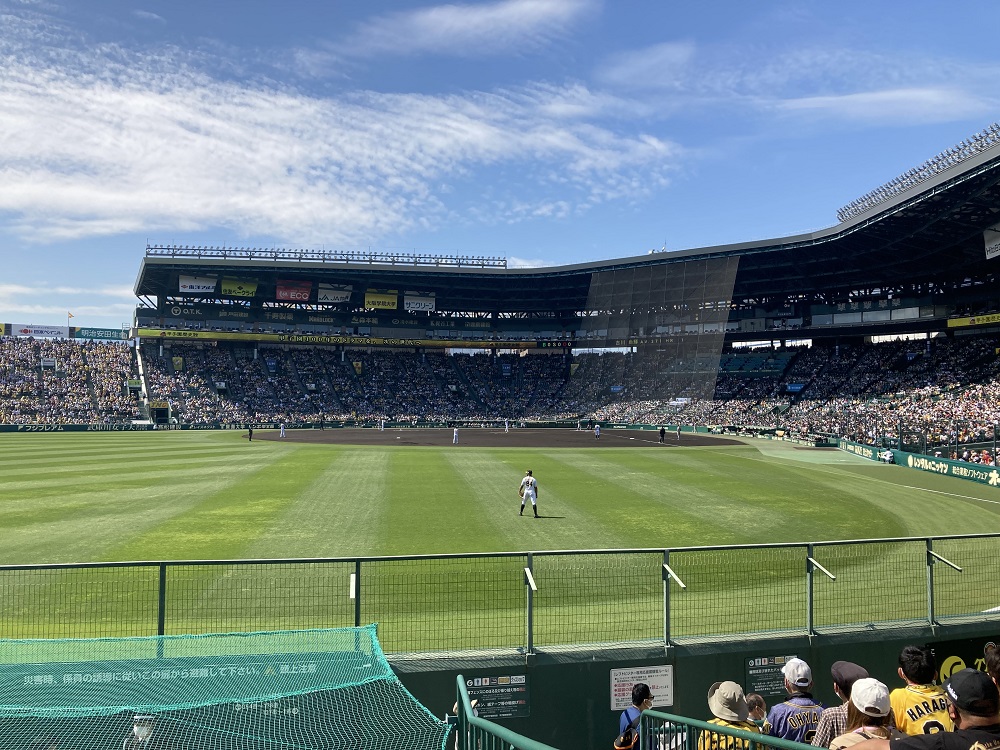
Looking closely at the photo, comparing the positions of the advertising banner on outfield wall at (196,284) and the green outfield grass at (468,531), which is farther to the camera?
the advertising banner on outfield wall at (196,284)

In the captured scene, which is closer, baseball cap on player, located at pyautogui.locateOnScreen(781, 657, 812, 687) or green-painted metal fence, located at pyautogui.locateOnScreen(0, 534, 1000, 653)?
baseball cap on player, located at pyautogui.locateOnScreen(781, 657, 812, 687)

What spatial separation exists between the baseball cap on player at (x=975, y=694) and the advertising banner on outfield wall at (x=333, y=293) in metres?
84.8

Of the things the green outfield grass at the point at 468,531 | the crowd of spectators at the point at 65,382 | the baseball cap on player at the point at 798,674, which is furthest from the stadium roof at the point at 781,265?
the baseball cap on player at the point at 798,674

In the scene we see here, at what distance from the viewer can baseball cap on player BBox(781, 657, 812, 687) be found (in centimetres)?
541

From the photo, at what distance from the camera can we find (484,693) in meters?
7.56

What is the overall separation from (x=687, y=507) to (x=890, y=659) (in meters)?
12.5

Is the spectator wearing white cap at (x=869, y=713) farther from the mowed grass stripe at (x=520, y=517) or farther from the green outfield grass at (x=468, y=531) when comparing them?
the mowed grass stripe at (x=520, y=517)

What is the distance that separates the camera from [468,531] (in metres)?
17.2

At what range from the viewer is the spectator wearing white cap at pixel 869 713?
4.05m

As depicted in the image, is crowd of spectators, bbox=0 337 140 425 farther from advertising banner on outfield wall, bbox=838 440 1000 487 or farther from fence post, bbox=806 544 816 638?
fence post, bbox=806 544 816 638

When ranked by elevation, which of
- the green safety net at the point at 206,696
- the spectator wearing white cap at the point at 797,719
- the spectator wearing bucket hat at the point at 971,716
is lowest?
the green safety net at the point at 206,696

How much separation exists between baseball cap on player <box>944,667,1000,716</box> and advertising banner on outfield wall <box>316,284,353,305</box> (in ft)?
278

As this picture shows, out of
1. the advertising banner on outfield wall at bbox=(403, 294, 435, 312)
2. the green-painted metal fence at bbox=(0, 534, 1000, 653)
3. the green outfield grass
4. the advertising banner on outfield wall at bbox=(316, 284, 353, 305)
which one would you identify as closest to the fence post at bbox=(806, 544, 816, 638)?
the green-painted metal fence at bbox=(0, 534, 1000, 653)

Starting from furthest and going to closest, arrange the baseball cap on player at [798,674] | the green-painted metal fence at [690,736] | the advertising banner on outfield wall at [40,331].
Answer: the advertising banner on outfield wall at [40,331], the baseball cap on player at [798,674], the green-painted metal fence at [690,736]
